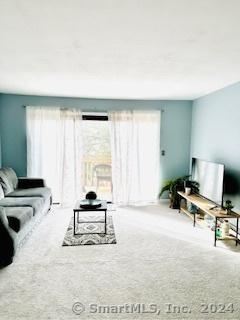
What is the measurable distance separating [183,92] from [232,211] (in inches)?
89.1

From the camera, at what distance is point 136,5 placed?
4.80 ft

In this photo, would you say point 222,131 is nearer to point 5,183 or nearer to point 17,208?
point 17,208

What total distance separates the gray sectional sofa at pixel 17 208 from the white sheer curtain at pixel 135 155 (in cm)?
160

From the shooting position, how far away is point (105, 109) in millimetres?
4812

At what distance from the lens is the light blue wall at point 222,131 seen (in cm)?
329

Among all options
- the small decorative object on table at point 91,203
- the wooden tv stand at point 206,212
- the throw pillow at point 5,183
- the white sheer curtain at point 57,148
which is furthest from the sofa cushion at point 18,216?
the wooden tv stand at point 206,212

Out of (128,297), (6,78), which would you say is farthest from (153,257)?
(6,78)

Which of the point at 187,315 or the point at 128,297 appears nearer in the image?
the point at 187,315

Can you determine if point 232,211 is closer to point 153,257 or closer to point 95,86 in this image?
point 153,257

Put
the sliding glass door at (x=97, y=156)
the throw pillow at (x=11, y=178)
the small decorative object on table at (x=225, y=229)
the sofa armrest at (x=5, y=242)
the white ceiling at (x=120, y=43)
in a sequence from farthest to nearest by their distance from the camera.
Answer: the sliding glass door at (x=97, y=156)
the throw pillow at (x=11, y=178)
the small decorative object on table at (x=225, y=229)
the sofa armrest at (x=5, y=242)
the white ceiling at (x=120, y=43)

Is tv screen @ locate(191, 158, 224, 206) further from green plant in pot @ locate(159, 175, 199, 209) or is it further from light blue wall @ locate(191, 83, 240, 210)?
green plant in pot @ locate(159, 175, 199, 209)

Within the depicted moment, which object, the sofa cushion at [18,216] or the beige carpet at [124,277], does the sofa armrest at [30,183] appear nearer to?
the beige carpet at [124,277]

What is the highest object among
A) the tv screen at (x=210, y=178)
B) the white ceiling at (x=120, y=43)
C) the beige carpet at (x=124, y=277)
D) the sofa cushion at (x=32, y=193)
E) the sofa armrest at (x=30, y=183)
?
the white ceiling at (x=120, y=43)

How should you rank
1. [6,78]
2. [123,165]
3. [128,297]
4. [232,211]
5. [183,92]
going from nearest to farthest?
[128,297] < [232,211] < [6,78] < [183,92] < [123,165]
